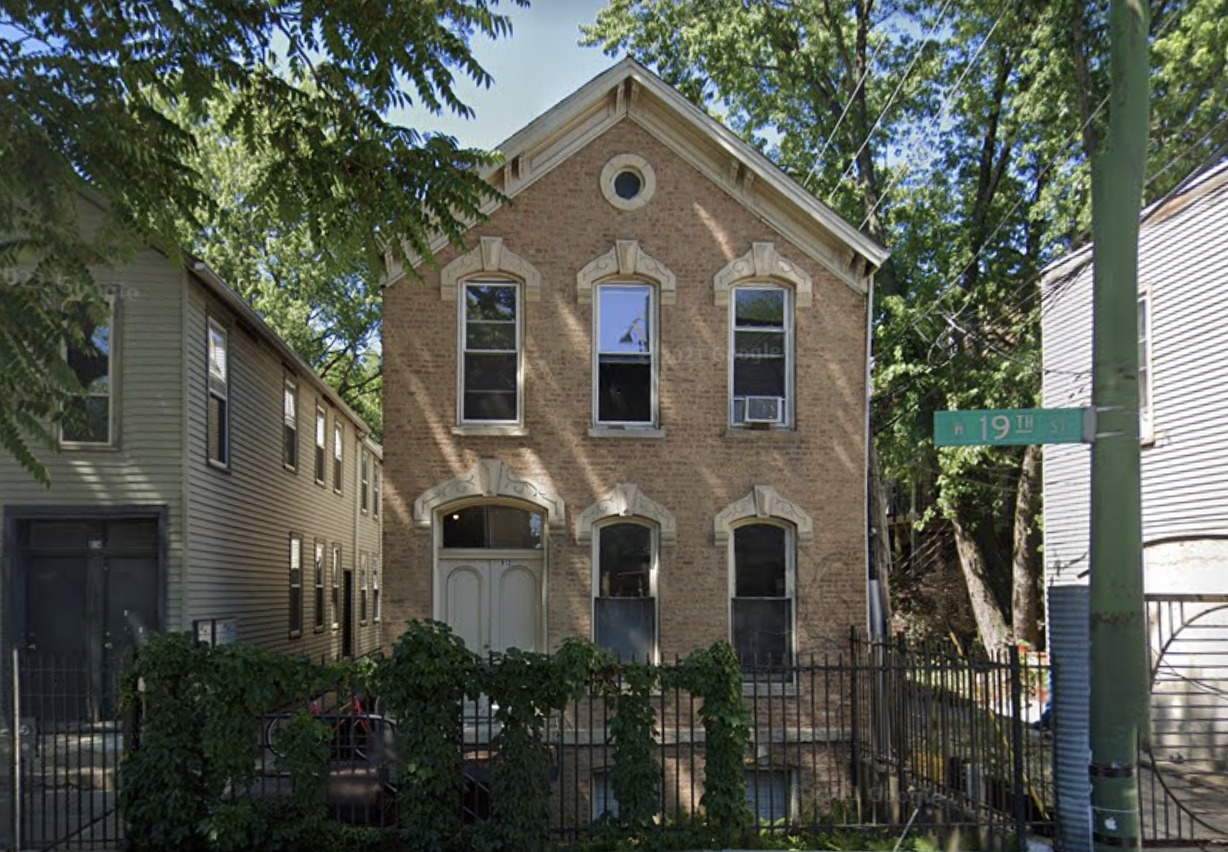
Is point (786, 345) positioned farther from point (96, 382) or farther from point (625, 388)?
point (96, 382)

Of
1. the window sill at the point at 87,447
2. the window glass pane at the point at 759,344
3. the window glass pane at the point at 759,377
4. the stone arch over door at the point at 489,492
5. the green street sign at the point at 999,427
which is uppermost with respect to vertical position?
the window glass pane at the point at 759,344

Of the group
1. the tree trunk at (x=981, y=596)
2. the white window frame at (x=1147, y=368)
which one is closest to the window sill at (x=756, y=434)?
the white window frame at (x=1147, y=368)

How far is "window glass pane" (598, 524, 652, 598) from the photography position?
1571cm

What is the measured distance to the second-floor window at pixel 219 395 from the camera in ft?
55.5

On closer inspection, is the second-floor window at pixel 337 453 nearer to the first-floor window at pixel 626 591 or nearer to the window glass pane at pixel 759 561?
the first-floor window at pixel 626 591

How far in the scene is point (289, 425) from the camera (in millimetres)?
22125

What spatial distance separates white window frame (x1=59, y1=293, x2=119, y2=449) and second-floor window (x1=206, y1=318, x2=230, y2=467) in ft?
4.70

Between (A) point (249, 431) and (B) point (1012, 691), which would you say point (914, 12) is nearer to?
(A) point (249, 431)

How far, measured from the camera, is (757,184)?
1611cm

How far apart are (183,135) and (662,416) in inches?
304

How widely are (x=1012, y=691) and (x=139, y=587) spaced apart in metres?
11.2

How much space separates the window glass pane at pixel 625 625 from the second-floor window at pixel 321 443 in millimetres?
11265

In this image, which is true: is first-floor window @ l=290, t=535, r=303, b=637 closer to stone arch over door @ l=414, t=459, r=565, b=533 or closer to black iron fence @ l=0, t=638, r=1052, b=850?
stone arch over door @ l=414, t=459, r=565, b=533

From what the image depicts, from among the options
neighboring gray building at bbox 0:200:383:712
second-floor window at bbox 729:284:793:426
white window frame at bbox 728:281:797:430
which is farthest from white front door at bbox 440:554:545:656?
second-floor window at bbox 729:284:793:426
